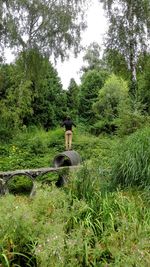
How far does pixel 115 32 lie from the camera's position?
16625 mm

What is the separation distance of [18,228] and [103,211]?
1163 millimetres

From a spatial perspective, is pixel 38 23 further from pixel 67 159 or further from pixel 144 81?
pixel 67 159

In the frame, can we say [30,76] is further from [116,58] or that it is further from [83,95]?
[83,95]

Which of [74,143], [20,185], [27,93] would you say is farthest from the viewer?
[27,93]

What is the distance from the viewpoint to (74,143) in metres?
14.6

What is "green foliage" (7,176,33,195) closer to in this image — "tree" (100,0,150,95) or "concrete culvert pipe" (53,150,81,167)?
"concrete culvert pipe" (53,150,81,167)

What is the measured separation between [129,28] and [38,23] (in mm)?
4152

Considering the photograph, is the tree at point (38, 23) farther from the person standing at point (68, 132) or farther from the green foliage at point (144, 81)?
the person standing at point (68, 132)

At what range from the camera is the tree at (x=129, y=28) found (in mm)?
16391

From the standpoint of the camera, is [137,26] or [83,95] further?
[83,95]

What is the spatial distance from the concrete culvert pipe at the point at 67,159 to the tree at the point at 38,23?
→ 7.38 meters

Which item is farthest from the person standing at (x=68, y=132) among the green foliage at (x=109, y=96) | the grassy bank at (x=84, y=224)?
the green foliage at (x=109, y=96)

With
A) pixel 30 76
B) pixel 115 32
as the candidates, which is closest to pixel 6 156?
pixel 30 76

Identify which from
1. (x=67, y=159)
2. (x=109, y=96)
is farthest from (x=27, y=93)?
(x=109, y=96)
